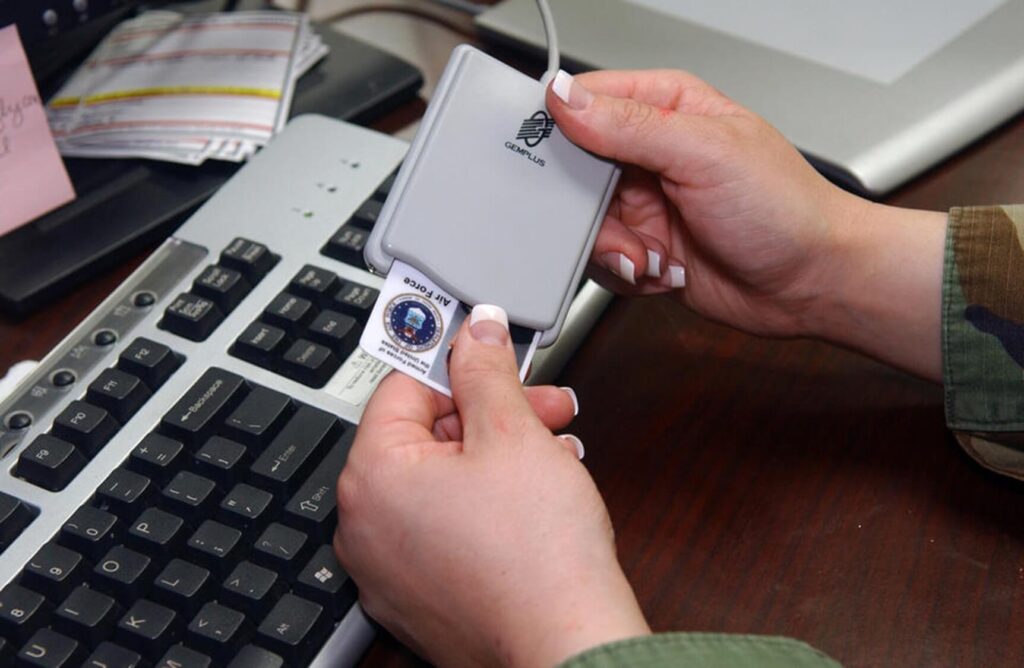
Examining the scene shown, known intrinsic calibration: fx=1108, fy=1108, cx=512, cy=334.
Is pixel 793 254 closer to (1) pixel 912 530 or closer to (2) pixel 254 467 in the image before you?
(1) pixel 912 530

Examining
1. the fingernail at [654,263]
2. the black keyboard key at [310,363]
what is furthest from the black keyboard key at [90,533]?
the fingernail at [654,263]

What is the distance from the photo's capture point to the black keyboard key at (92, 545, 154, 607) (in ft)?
1.44

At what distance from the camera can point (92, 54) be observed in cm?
80

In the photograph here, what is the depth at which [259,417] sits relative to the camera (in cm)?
49

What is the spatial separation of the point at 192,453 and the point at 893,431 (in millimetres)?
339

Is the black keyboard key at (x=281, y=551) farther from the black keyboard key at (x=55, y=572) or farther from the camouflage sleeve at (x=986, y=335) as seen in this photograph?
the camouflage sleeve at (x=986, y=335)

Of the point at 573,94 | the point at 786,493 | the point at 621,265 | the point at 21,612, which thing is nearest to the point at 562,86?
the point at 573,94

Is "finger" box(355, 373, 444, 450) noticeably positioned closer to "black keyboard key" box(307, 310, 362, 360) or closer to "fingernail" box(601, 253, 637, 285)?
"black keyboard key" box(307, 310, 362, 360)

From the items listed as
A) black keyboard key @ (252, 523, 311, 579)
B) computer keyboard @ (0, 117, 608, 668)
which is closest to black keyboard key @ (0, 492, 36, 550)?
computer keyboard @ (0, 117, 608, 668)

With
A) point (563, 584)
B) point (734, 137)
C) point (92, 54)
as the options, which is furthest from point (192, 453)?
point (92, 54)

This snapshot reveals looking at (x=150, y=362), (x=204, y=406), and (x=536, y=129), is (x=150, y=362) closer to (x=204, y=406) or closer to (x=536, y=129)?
(x=204, y=406)

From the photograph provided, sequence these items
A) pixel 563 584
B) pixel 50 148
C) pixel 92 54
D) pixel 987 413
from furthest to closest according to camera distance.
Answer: pixel 92 54, pixel 50 148, pixel 987 413, pixel 563 584

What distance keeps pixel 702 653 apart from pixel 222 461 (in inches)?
8.5

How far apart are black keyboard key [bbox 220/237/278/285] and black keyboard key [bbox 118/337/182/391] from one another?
61 mm
